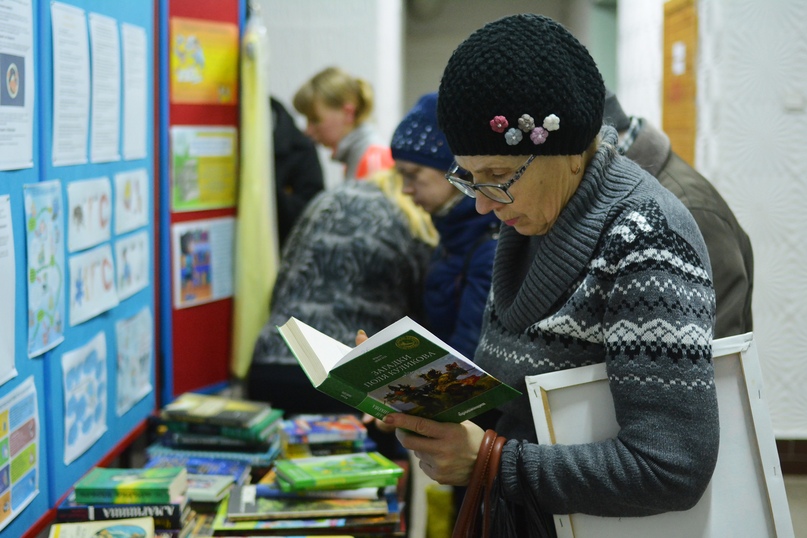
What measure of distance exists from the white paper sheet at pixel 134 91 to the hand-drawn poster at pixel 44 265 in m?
0.55

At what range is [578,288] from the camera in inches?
48.8

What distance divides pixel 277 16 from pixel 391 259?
12.7ft

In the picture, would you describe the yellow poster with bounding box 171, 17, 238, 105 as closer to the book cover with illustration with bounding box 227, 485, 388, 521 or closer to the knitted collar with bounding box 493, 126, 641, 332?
the book cover with illustration with bounding box 227, 485, 388, 521

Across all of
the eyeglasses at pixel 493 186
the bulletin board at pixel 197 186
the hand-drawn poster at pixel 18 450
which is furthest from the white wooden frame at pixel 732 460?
the bulletin board at pixel 197 186

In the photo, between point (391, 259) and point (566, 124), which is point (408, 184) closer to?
point (391, 259)

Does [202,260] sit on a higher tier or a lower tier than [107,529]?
higher

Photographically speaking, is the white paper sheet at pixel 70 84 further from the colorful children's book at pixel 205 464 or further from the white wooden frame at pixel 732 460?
the white wooden frame at pixel 732 460

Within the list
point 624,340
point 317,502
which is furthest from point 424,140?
point 624,340

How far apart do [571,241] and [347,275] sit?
5.34 ft

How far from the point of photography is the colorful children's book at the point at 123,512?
182 cm

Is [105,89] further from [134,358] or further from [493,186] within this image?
[493,186]

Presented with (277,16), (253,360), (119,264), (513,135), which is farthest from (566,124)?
(277,16)

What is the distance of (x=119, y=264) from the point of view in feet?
7.79

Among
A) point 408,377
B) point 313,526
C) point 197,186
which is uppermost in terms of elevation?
point 197,186
